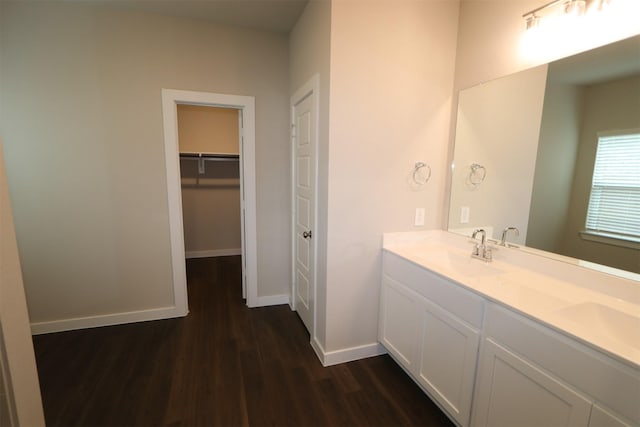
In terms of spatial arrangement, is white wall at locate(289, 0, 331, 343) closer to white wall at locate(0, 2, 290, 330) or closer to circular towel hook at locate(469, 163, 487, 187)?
white wall at locate(0, 2, 290, 330)

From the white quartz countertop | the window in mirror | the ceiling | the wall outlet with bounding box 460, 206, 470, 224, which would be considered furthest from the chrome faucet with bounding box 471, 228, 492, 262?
the ceiling

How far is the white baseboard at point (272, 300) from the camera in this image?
302 cm

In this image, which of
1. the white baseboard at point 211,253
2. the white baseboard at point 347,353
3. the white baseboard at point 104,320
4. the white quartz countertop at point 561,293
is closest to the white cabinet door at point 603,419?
the white quartz countertop at point 561,293

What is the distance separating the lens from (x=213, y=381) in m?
1.94

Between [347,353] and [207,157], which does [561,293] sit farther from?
[207,157]

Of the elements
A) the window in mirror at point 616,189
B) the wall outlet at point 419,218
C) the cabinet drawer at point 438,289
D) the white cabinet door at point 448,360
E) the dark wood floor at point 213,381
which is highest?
the window in mirror at point 616,189

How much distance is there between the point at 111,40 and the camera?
233 centimetres

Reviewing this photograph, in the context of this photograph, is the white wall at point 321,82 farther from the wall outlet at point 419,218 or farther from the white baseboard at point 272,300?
the white baseboard at point 272,300

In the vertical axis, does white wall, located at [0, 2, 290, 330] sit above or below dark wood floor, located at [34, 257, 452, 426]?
above

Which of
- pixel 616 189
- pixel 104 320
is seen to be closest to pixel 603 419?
pixel 616 189

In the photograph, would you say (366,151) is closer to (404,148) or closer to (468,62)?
(404,148)

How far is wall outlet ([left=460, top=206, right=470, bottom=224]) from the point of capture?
2080mm

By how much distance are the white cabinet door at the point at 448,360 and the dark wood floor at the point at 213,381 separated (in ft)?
0.71

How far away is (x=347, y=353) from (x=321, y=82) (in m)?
2.04
